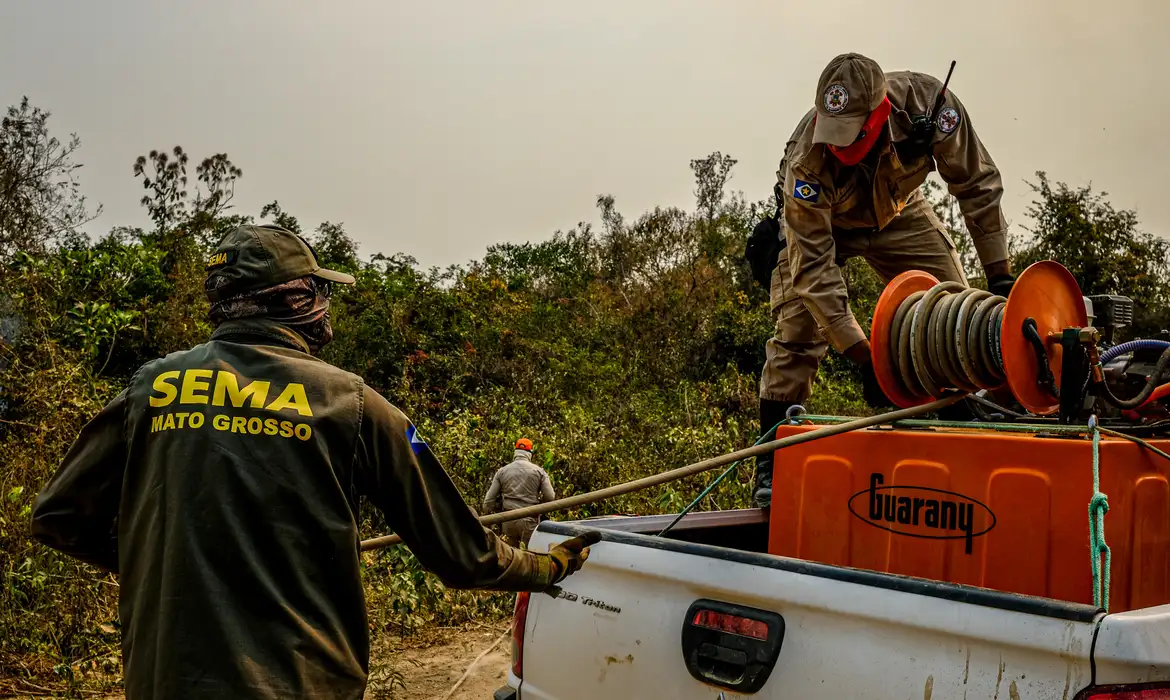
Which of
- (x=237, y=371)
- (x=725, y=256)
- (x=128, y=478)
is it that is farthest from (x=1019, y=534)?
(x=725, y=256)

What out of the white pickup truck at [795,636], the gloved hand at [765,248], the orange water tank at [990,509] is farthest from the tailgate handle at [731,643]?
the gloved hand at [765,248]

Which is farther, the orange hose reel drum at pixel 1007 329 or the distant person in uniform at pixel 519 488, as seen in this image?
the distant person in uniform at pixel 519 488

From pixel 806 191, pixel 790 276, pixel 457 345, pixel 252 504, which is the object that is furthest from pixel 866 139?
pixel 457 345

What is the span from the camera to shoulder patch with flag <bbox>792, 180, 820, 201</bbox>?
14.8 ft

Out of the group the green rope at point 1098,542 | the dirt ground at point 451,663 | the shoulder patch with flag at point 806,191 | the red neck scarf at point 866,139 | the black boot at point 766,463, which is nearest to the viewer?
the green rope at point 1098,542

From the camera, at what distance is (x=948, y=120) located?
4562 millimetres

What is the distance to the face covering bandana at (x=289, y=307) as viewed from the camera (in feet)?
7.79


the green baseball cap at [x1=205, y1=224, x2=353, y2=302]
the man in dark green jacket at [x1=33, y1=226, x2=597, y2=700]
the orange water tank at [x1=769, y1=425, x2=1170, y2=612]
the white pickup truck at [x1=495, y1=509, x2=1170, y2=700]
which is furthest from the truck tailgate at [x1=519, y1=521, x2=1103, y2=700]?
the green baseball cap at [x1=205, y1=224, x2=353, y2=302]

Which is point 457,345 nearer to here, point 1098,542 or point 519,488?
point 519,488

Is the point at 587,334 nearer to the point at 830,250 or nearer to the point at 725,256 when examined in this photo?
the point at 725,256

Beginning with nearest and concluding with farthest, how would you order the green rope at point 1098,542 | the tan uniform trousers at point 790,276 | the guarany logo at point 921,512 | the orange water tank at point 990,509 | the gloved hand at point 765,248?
the green rope at point 1098,542 → the orange water tank at point 990,509 → the guarany logo at point 921,512 → the tan uniform trousers at point 790,276 → the gloved hand at point 765,248

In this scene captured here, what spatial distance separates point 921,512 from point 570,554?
1066 millimetres

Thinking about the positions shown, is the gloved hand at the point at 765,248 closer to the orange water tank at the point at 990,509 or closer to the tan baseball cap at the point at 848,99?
the tan baseball cap at the point at 848,99

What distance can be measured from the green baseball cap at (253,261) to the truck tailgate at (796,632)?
3.40 feet
